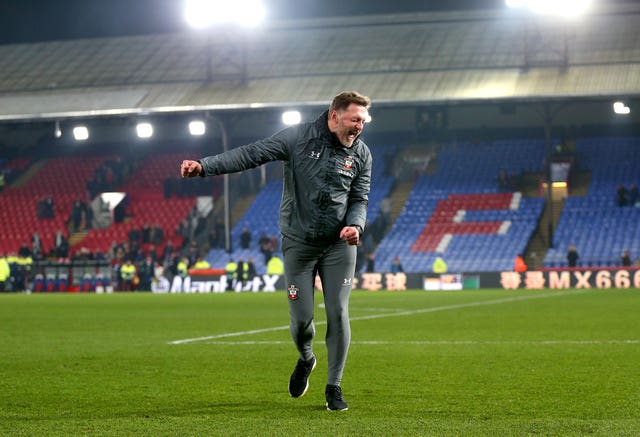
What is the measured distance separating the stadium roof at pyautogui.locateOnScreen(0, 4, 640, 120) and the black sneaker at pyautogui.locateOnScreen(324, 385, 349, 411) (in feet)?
112

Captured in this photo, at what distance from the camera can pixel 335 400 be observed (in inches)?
289

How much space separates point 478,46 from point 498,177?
5.47 meters

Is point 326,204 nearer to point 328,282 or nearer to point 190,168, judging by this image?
point 328,282

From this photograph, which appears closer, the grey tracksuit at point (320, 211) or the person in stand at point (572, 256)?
the grey tracksuit at point (320, 211)

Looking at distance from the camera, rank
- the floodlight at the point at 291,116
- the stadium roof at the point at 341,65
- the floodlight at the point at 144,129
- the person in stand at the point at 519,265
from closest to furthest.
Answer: the person in stand at the point at 519,265, the floodlight at the point at 291,116, the stadium roof at the point at 341,65, the floodlight at the point at 144,129

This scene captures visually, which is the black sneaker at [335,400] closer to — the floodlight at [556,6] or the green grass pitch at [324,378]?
the green grass pitch at [324,378]

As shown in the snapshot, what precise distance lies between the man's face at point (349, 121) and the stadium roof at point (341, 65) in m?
33.8

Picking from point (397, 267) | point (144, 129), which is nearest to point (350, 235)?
point (397, 267)

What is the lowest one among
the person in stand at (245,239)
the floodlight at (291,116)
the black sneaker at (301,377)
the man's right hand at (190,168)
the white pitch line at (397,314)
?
the black sneaker at (301,377)

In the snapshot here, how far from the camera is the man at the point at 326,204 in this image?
736 centimetres

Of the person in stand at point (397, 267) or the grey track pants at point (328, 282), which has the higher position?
the person in stand at point (397, 267)

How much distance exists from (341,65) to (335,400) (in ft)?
132

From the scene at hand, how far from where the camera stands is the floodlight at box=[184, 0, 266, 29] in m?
42.9

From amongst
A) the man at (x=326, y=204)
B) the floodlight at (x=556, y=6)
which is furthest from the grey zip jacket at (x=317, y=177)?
the floodlight at (x=556, y=6)
